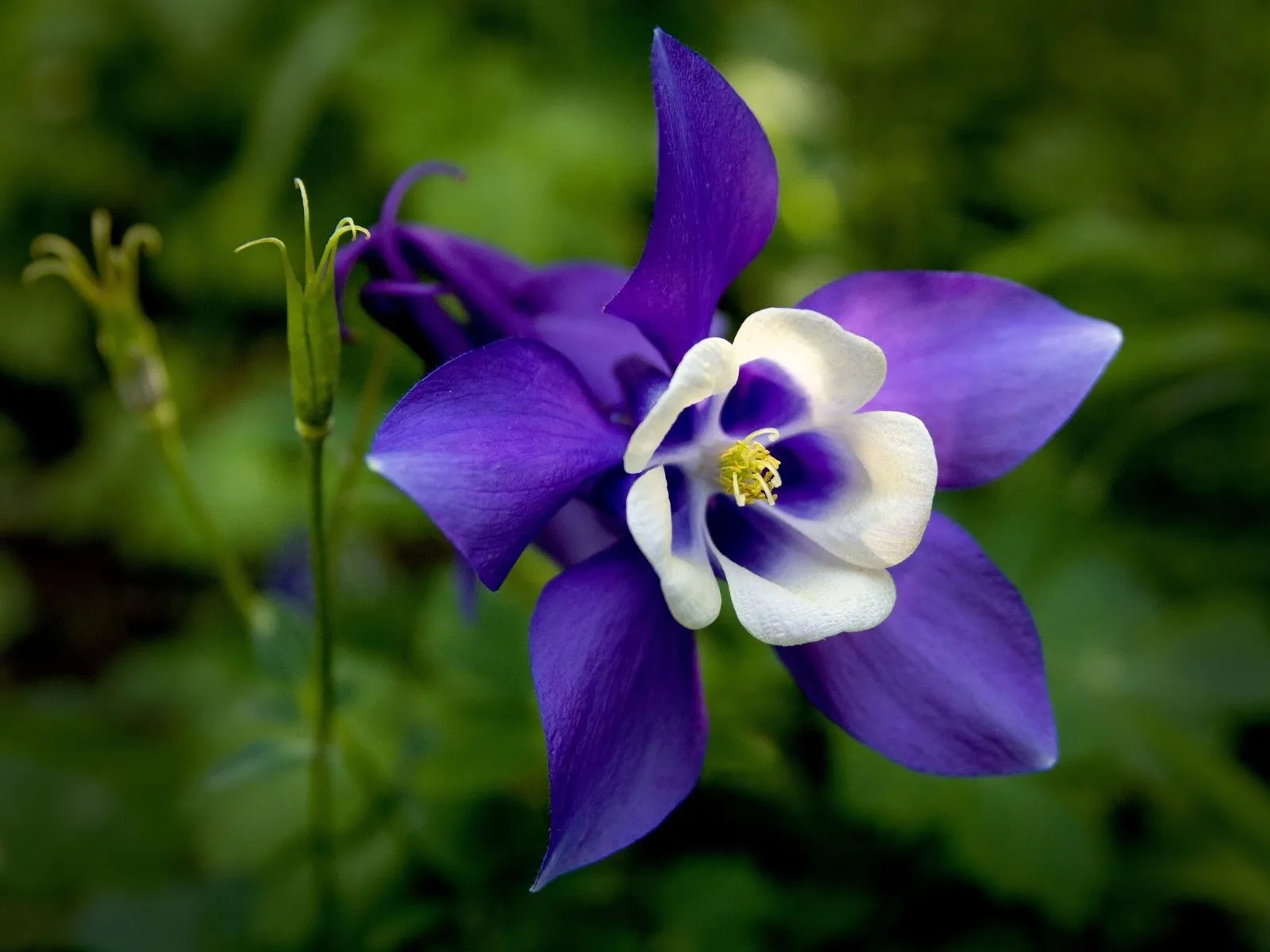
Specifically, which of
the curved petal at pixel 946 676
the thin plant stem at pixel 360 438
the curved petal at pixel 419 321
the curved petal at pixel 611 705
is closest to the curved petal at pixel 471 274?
the curved petal at pixel 419 321

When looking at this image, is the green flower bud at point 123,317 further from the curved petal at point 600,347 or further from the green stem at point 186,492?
the curved petal at point 600,347

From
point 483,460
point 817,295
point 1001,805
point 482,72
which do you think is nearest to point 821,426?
point 817,295

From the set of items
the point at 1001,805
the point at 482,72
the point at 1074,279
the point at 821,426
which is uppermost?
the point at 821,426

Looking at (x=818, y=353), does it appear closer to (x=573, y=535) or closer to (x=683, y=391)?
(x=683, y=391)

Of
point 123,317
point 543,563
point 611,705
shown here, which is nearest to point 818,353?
point 611,705

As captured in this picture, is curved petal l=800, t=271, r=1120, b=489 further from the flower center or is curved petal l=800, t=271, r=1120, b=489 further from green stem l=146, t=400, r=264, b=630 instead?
green stem l=146, t=400, r=264, b=630

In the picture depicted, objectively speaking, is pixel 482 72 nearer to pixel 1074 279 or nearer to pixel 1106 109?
pixel 1074 279
